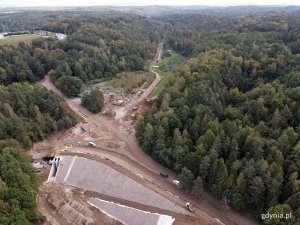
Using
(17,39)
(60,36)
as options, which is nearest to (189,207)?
(17,39)

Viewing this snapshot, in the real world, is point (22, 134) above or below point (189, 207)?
above

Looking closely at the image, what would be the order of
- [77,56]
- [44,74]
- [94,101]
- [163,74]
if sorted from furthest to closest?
[163,74] < [77,56] < [44,74] < [94,101]

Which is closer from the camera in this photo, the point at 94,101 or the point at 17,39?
the point at 94,101

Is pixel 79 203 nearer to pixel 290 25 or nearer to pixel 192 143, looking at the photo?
pixel 192 143

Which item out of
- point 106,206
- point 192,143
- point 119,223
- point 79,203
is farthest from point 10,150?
point 192,143

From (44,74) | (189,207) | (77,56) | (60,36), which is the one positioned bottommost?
(44,74)

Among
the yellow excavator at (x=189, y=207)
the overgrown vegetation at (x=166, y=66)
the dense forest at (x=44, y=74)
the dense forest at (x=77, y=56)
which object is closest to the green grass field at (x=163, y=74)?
the overgrown vegetation at (x=166, y=66)

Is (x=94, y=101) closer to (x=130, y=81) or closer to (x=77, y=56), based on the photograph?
(x=130, y=81)

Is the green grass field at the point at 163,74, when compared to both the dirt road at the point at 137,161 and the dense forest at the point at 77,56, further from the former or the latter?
the dirt road at the point at 137,161
